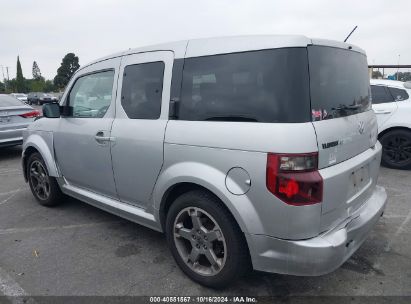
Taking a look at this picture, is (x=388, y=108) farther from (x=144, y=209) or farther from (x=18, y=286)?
(x=18, y=286)

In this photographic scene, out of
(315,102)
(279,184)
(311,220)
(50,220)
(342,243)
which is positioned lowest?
(50,220)

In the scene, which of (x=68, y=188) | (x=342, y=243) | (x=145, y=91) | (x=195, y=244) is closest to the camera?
(x=342, y=243)

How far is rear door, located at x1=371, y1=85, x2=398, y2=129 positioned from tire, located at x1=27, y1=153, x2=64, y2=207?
18.5 ft

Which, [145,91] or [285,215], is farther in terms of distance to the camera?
[145,91]

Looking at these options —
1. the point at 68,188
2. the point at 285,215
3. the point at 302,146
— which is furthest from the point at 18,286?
the point at 302,146

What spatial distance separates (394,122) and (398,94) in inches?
21.2

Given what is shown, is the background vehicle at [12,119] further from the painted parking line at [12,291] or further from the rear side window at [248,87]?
the rear side window at [248,87]

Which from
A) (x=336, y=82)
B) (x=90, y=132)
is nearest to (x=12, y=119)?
(x=90, y=132)

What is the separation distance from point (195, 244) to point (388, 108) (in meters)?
5.29

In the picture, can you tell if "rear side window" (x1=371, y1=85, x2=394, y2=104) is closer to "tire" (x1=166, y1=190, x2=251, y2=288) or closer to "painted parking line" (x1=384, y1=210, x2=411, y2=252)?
"painted parking line" (x1=384, y1=210, x2=411, y2=252)

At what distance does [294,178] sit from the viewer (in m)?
2.20

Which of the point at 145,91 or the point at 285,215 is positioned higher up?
the point at 145,91

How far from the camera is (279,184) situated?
7.28ft

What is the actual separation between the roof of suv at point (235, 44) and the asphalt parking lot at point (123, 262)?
6.02 feet
